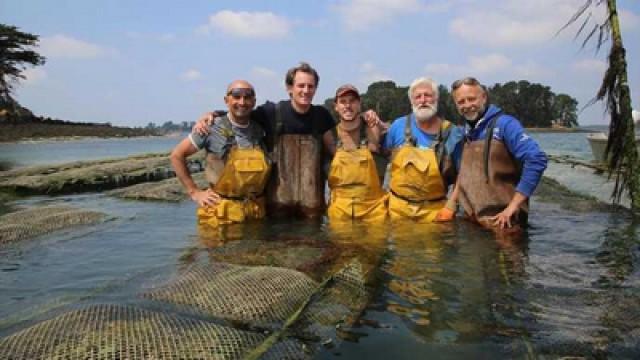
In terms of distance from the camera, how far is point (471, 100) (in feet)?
23.3

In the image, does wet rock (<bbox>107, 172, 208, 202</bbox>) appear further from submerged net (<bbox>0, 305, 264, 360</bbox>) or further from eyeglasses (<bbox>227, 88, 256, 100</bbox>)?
submerged net (<bbox>0, 305, 264, 360</bbox>)

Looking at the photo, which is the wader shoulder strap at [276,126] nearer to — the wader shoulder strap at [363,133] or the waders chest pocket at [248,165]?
the waders chest pocket at [248,165]

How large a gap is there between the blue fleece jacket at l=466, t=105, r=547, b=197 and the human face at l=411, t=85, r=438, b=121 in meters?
0.63

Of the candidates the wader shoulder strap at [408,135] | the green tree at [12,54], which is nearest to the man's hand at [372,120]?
the wader shoulder strap at [408,135]

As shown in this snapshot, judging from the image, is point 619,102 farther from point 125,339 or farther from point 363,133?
point 125,339

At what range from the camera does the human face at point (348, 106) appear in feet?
25.2

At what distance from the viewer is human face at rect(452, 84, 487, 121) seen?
7.11 metres

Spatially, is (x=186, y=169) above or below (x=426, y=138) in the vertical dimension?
below

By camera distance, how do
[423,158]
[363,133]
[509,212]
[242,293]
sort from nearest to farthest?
[242,293] < [509,212] < [423,158] < [363,133]

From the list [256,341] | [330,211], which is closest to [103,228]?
[330,211]

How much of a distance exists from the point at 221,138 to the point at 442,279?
3.90m

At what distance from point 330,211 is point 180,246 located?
2278 millimetres

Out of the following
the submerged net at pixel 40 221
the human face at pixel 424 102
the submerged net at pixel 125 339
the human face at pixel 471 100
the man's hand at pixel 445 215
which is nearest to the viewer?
the submerged net at pixel 125 339

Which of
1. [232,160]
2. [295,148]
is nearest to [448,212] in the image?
[295,148]
